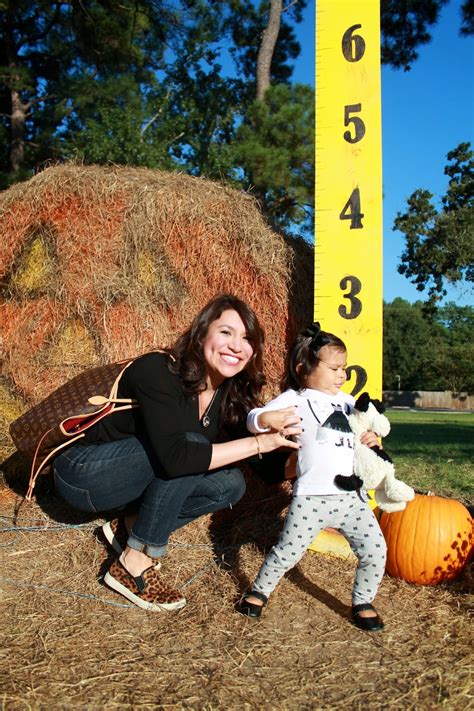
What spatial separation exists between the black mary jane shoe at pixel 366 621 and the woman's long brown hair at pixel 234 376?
106 centimetres

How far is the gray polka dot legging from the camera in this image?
283 cm

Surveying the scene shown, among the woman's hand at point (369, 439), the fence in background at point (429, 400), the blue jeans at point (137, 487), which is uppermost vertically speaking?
the woman's hand at point (369, 439)

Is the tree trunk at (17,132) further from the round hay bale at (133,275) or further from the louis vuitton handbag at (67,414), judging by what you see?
the louis vuitton handbag at (67,414)

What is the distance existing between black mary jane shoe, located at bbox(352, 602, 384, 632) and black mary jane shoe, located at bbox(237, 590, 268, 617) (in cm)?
40

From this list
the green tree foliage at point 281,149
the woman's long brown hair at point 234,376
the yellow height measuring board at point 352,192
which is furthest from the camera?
the green tree foliage at point 281,149

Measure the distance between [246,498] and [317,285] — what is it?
4.75 feet

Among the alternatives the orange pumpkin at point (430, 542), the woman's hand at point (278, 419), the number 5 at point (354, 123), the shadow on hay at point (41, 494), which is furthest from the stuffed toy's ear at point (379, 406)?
the shadow on hay at point (41, 494)

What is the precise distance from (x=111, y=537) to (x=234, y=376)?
1.12 metres

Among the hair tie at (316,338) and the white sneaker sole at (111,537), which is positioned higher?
the hair tie at (316,338)

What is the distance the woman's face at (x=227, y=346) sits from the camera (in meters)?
3.08

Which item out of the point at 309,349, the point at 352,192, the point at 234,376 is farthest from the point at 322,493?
the point at 352,192

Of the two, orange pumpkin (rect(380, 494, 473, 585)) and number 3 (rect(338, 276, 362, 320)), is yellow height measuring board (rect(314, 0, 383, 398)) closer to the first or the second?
number 3 (rect(338, 276, 362, 320))

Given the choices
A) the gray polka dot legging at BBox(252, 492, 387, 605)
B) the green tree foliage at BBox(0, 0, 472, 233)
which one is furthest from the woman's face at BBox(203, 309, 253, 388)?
the green tree foliage at BBox(0, 0, 472, 233)

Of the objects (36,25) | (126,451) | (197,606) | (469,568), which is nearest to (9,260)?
(126,451)
